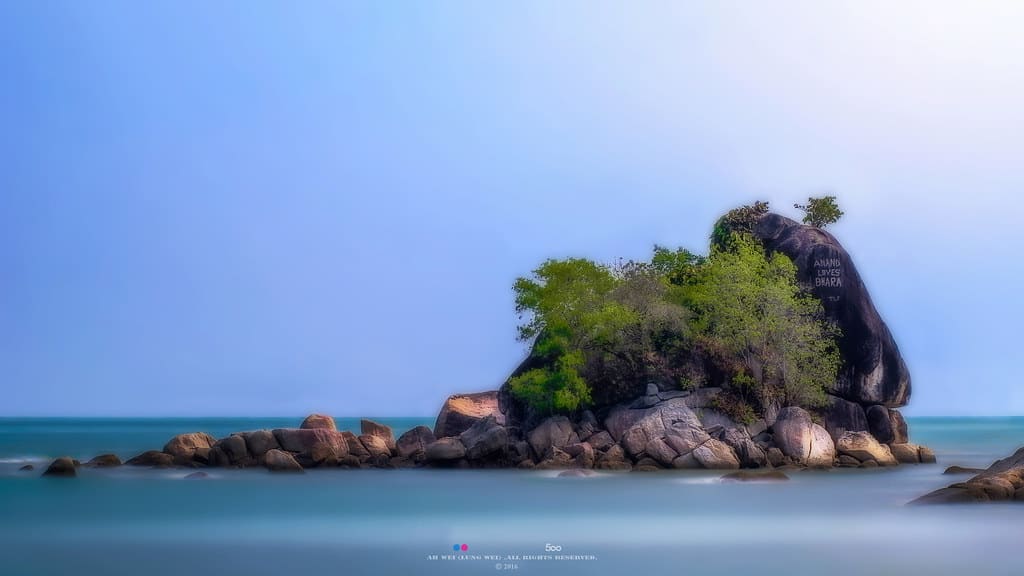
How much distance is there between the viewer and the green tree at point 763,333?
123 feet

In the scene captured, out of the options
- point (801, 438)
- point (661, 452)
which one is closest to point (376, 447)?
point (661, 452)

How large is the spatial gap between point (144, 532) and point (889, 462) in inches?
1036

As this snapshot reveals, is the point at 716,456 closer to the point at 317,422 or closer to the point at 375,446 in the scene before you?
the point at 375,446

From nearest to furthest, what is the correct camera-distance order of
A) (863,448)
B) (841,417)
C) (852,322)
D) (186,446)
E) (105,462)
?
(863,448) → (841,417) → (186,446) → (105,462) → (852,322)

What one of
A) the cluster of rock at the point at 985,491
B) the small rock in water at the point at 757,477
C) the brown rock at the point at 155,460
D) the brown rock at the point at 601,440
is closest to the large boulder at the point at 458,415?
the brown rock at the point at 601,440

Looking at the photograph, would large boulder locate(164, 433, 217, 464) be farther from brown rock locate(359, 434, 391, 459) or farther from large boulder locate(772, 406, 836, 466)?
large boulder locate(772, 406, 836, 466)

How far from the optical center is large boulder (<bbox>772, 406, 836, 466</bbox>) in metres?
35.7

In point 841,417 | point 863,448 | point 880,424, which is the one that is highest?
point 841,417

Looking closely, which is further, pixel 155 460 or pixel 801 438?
pixel 155 460

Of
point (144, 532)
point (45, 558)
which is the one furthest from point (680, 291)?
point (45, 558)

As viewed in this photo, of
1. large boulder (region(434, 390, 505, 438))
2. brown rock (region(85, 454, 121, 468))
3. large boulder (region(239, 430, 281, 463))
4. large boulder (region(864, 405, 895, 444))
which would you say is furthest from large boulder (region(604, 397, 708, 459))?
brown rock (region(85, 454, 121, 468))

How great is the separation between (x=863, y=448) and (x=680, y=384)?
6937mm

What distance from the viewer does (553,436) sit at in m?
36.6

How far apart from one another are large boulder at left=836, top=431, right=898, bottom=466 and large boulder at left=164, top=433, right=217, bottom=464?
23273 mm
